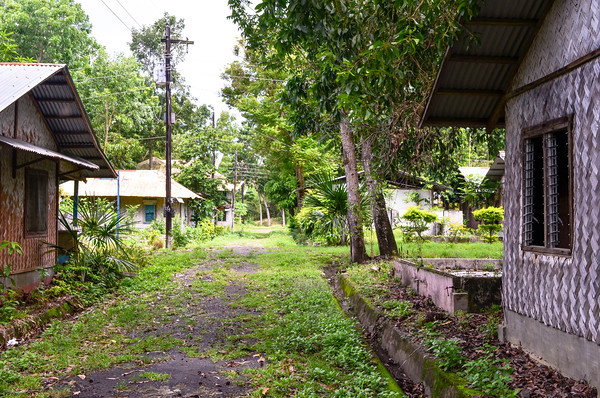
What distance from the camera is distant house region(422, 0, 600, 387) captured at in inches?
209

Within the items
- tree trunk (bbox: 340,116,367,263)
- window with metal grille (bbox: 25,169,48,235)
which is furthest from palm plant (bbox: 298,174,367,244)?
window with metal grille (bbox: 25,169,48,235)

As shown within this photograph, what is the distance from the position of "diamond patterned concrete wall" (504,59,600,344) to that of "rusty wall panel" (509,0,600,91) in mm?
198

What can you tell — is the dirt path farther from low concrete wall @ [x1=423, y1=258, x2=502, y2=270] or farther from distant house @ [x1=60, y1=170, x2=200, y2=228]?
distant house @ [x1=60, y1=170, x2=200, y2=228]

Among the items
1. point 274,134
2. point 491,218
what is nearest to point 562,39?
point 491,218

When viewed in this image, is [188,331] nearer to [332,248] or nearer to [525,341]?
[525,341]

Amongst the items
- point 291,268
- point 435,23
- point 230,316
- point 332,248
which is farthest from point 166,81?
point 435,23

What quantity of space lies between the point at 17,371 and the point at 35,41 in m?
35.1

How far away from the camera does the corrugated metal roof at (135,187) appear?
31938 millimetres

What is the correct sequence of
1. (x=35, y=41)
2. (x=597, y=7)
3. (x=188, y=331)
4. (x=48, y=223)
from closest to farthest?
(x=597, y=7), (x=188, y=331), (x=48, y=223), (x=35, y=41)

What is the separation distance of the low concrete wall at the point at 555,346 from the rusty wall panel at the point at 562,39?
293 cm

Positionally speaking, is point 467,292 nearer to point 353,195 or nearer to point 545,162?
point 545,162

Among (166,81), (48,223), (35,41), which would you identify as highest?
(35,41)

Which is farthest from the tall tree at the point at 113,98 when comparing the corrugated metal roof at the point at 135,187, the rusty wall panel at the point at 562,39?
the rusty wall panel at the point at 562,39

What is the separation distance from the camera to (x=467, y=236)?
938 inches
